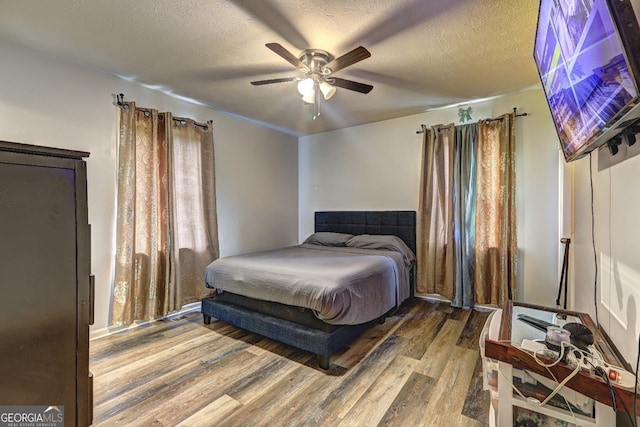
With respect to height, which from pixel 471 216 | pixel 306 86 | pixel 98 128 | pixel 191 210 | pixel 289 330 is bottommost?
pixel 289 330

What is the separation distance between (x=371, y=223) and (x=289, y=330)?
2.36 meters

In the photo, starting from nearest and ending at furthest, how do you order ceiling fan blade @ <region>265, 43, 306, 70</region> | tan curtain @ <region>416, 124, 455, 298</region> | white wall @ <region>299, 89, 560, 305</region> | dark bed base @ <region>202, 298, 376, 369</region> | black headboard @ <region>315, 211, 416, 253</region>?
ceiling fan blade @ <region>265, 43, 306, 70</region> < dark bed base @ <region>202, 298, 376, 369</region> < white wall @ <region>299, 89, 560, 305</region> < tan curtain @ <region>416, 124, 455, 298</region> < black headboard @ <region>315, 211, 416, 253</region>

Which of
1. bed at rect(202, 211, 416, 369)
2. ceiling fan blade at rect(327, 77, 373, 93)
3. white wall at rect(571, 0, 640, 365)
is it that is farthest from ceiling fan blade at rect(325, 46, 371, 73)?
bed at rect(202, 211, 416, 369)

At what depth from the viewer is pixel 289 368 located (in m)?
2.19

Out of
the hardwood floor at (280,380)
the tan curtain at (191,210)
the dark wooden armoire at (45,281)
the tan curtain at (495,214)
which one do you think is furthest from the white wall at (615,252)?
the tan curtain at (191,210)

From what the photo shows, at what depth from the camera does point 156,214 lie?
2.98m

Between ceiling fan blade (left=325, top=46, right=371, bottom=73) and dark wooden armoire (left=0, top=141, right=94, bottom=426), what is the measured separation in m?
1.73

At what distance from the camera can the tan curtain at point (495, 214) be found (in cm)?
316

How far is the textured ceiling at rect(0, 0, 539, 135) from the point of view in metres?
1.85

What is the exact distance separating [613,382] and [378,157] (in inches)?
142

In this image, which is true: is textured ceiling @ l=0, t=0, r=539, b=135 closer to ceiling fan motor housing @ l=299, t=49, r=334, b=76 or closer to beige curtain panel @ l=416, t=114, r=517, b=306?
ceiling fan motor housing @ l=299, t=49, r=334, b=76

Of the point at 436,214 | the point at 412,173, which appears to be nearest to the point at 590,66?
the point at 436,214

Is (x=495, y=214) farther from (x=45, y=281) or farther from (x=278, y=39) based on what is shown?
(x=45, y=281)

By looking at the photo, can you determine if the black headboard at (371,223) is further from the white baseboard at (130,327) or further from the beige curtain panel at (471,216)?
the white baseboard at (130,327)
